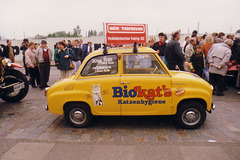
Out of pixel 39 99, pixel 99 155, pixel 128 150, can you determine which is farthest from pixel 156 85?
pixel 39 99

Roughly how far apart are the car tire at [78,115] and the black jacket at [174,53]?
3.30 m

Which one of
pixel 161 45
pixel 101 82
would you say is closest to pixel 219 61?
pixel 161 45

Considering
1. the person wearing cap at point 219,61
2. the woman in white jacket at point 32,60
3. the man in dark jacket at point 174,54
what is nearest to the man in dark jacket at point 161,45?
the man in dark jacket at point 174,54

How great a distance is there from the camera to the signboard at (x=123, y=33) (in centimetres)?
514

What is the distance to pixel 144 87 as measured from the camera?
14.2 feet

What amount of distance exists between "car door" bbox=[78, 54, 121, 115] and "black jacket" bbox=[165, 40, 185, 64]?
8.62 ft

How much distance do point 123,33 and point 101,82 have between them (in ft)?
4.97

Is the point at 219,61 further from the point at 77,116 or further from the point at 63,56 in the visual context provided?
the point at 63,56

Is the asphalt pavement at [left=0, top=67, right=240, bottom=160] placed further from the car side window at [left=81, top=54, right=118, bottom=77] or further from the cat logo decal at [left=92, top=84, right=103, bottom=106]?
the car side window at [left=81, top=54, right=118, bottom=77]

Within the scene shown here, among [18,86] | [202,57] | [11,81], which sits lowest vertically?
[18,86]

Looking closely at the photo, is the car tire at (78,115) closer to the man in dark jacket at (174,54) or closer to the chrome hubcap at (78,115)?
the chrome hubcap at (78,115)

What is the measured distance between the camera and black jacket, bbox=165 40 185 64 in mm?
6337

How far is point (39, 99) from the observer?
7160 mm

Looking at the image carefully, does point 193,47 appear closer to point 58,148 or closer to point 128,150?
point 128,150
